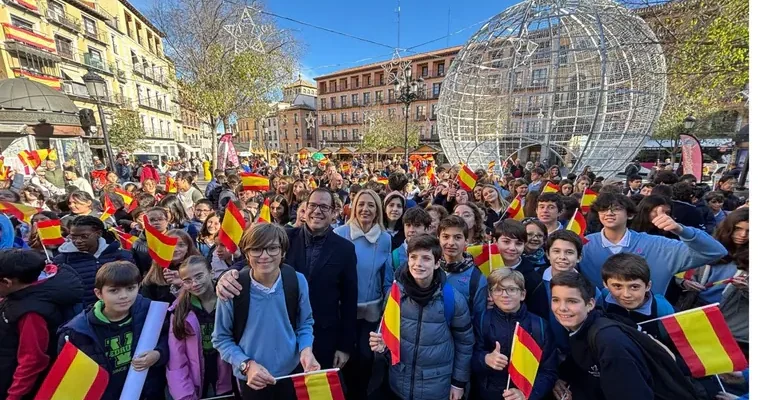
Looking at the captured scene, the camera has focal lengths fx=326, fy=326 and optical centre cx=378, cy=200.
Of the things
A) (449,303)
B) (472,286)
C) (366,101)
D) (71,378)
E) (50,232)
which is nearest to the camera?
(71,378)

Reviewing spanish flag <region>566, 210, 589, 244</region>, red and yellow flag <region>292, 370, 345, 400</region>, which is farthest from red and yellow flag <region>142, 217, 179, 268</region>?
spanish flag <region>566, 210, 589, 244</region>

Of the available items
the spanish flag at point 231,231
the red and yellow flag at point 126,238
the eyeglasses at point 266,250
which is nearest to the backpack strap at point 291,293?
the eyeglasses at point 266,250

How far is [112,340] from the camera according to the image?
6.24ft

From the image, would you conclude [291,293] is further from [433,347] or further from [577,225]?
[577,225]

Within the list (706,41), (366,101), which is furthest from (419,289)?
(366,101)

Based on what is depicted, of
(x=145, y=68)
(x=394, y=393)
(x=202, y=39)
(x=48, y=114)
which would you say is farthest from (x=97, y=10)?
(x=394, y=393)

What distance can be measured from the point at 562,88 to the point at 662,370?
12.6m

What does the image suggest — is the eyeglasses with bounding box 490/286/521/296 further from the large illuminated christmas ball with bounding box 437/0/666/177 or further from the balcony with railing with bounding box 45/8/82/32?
the balcony with railing with bounding box 45/8/82/32

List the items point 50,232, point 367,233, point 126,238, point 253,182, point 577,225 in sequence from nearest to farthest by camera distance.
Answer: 1. point 367,233
2. point 50,232
3. point 577,225
4. point 126,238
5. point 253,182

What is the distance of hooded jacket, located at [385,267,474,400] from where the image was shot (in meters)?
1.98

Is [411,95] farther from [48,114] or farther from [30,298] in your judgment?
[48,114]

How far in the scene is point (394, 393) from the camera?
2168mm

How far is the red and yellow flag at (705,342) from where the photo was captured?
159cm

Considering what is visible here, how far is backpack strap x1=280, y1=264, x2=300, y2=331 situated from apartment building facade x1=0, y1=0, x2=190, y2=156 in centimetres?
828
